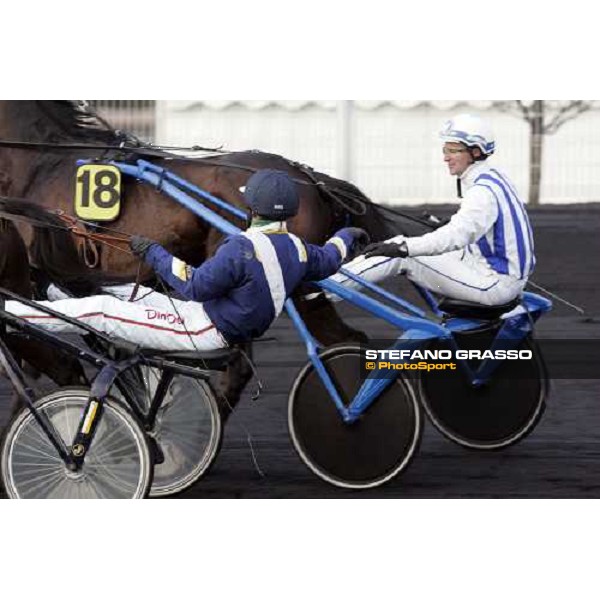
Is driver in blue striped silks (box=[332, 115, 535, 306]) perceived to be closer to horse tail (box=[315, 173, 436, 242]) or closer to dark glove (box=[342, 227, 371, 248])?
dark glove (box=[342, 227, 371, 248])

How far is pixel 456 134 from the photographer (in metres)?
8.77

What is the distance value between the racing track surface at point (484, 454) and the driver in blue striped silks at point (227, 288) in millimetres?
463

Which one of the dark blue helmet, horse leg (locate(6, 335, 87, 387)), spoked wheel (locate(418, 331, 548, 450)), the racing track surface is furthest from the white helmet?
horse leg (locate(6, 335, 87, 387))

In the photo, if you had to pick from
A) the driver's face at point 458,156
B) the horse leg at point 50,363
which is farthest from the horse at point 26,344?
the driver's face at point 458,156

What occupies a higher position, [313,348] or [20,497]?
[313,348]

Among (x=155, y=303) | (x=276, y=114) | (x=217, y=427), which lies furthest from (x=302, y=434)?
(x=276, y=114)

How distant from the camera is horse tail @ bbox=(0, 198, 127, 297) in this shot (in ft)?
29.6

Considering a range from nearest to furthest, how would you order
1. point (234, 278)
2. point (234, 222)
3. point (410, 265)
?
1. point (234, 278)
2. point (410, 265)
3. point (234, 222)

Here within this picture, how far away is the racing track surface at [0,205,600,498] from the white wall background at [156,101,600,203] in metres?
0.23

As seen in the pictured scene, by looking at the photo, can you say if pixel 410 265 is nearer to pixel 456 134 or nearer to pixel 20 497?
pixel 456 134

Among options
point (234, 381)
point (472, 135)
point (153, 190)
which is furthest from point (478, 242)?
point (153, 190)

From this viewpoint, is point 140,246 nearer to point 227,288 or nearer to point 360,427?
point 227,288

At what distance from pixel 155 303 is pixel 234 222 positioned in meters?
1.32

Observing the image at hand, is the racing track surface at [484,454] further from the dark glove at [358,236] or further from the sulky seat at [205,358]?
the dark glove at [358,236]
